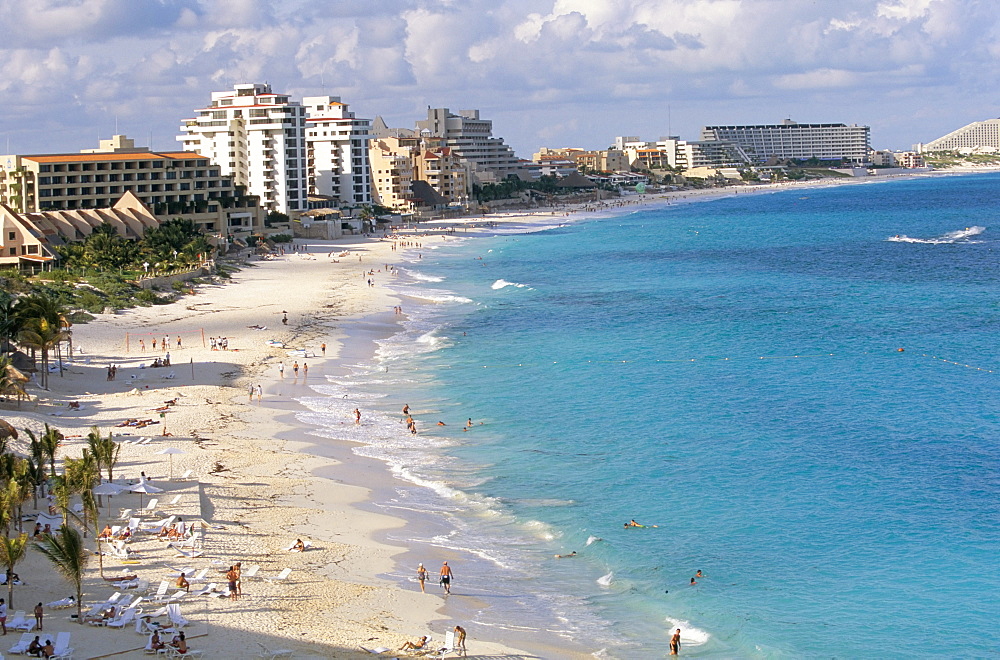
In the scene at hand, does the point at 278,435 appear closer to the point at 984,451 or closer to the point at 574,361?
the point at 574,361

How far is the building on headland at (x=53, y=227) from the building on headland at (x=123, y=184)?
207 cm

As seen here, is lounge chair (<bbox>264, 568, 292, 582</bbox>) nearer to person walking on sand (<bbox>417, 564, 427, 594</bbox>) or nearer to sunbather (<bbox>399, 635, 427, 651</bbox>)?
person walking on sand (<bbox>417, 564, 427, 594</bbox>)

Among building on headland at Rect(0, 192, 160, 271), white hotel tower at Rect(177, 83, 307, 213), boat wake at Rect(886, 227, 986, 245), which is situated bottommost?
boat wake at Rect(886, 227, 986, 245)

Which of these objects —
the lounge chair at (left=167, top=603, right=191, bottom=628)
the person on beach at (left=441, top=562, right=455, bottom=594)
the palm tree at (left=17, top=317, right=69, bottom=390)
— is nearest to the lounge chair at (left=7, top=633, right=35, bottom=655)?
the lounge chair at (left=167, top=603, right=191, bottom=628)

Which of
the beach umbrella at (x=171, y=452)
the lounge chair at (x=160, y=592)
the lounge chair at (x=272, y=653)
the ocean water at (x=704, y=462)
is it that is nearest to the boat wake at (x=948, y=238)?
the ocean water at (x=704, y=462)

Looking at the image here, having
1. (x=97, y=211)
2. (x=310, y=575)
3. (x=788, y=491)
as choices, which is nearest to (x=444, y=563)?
A: (x=310, y=575)

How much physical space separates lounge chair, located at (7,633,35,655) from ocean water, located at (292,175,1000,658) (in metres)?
8.00

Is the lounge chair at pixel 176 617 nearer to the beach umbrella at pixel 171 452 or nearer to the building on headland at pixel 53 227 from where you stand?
the beach umbrella at pixel 171 452

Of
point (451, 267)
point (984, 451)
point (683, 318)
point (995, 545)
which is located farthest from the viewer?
point (451, 267)

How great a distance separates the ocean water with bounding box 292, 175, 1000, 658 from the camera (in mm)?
23125

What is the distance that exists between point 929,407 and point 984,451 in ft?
19.3

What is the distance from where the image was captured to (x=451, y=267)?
9325 cm

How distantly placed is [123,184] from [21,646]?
80.8 metres

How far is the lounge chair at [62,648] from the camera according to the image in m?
18.5
